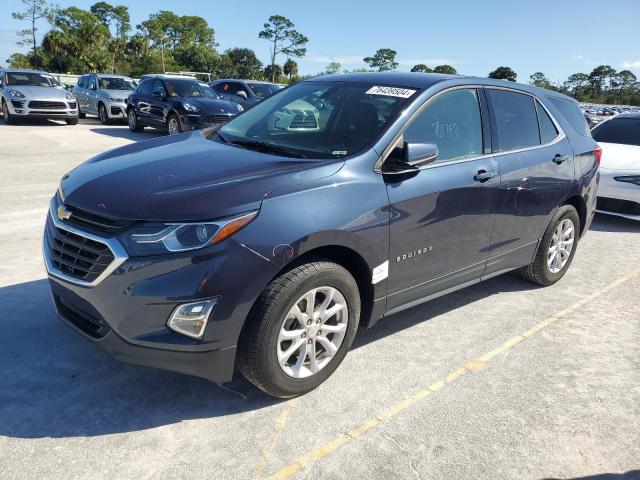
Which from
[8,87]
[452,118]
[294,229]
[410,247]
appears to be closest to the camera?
[294,229]

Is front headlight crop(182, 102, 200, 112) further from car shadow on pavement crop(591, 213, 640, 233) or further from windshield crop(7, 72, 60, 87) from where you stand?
car shadow on pavement crop(591, 213, 640, 233)

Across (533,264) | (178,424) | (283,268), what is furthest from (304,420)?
(533,264)

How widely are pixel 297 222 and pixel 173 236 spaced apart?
23.9 inches

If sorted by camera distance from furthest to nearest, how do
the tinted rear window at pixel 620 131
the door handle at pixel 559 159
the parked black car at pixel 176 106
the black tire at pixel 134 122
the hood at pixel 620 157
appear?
the black tire at pixel 134 122, the parked black car at pixel 176 106, the tinted rear window at pixel 620 131, the hood at pixel 620 157, the door handle at pixel 559 159

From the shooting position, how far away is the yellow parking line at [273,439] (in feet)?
7.94

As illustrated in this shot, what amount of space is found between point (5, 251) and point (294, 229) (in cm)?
359

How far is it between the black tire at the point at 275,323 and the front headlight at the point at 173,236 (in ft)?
1.24

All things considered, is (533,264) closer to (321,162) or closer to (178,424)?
(321,162)

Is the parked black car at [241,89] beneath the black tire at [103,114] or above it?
above

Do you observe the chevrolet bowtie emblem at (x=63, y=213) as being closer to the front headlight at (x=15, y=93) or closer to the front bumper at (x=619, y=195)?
the front bumper at (x=619, y=195)

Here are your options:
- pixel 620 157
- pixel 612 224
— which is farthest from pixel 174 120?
pixel 612 224

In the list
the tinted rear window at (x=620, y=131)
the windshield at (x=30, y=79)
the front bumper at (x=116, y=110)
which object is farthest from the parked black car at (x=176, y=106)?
the tinted rear window at (x=620, y=131)

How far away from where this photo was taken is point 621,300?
468 cm

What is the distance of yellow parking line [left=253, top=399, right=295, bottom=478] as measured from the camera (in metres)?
2.42
